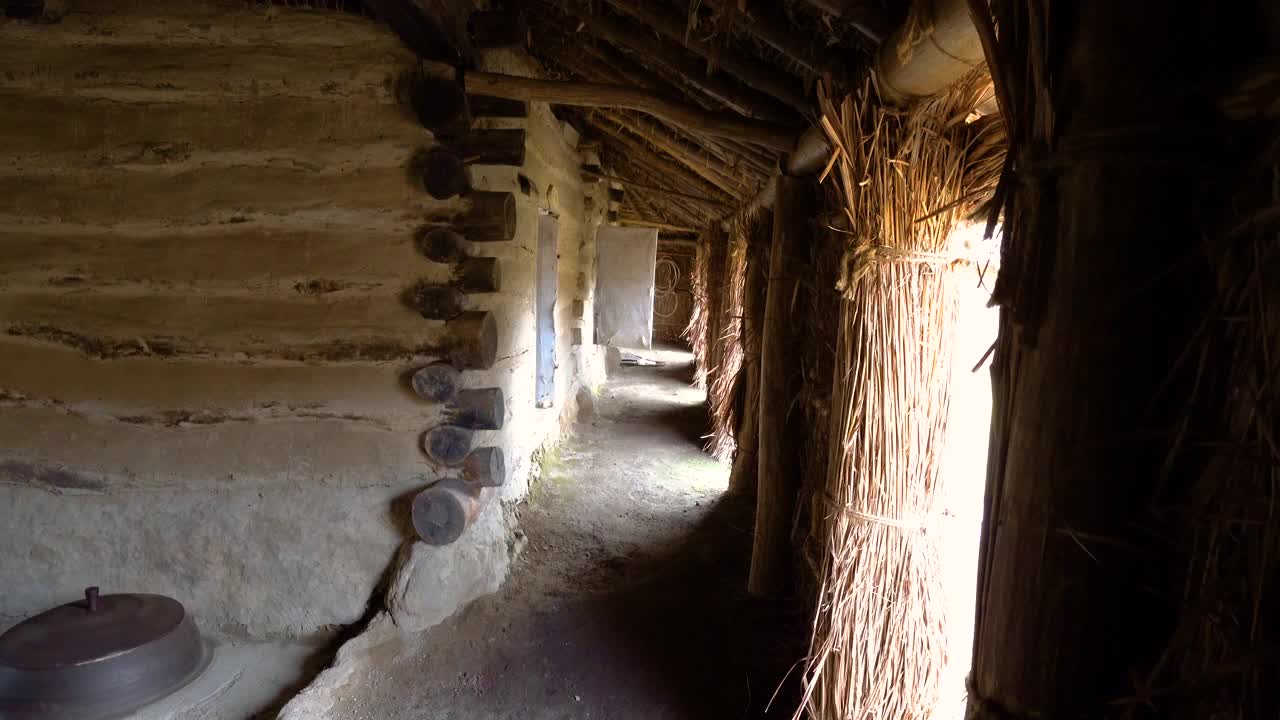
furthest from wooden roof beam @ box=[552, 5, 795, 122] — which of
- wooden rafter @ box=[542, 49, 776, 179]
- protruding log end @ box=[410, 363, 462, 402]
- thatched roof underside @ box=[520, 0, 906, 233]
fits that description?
protruding log end @ box=[410, 363, 462, 402]

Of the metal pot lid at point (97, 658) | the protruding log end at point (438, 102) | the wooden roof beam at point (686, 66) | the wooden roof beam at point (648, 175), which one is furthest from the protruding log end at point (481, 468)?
the wooden roof beam at point (648, 175)

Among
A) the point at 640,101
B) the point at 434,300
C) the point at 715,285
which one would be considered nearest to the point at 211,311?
the point at 434,300

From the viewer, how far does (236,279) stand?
8.63 ft

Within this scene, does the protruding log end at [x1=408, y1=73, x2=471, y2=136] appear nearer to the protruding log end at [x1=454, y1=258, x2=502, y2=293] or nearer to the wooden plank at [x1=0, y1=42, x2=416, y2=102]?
the wooden plank at [x1=0, y1=42, x2=416, y2=102]

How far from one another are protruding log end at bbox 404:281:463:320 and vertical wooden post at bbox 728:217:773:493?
1.83m

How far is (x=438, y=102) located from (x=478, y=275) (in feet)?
2.11

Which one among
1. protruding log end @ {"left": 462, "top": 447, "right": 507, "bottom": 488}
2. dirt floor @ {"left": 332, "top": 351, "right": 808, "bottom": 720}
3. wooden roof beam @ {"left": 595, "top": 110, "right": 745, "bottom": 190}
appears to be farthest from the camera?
wooden roof beam @ {"left": 595, "top": 110, "right": 745, "bottom": 190}

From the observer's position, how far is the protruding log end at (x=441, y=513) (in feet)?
8.59

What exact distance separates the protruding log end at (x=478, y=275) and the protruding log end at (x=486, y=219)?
85 mm

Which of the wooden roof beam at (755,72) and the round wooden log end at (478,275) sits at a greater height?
the wooden roof beam at (755,72)

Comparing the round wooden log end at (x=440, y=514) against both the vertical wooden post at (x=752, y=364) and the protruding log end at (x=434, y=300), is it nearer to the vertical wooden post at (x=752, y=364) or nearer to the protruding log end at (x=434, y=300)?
the protruding log end at (x=434, y=300)

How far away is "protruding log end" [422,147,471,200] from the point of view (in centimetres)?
255

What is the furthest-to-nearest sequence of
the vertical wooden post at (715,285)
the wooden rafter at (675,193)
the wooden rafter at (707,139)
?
the vertical wooden post at (715,285), the wooden rafter at (675,193), the wooden rafter at (707,139)

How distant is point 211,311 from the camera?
2.64 m
